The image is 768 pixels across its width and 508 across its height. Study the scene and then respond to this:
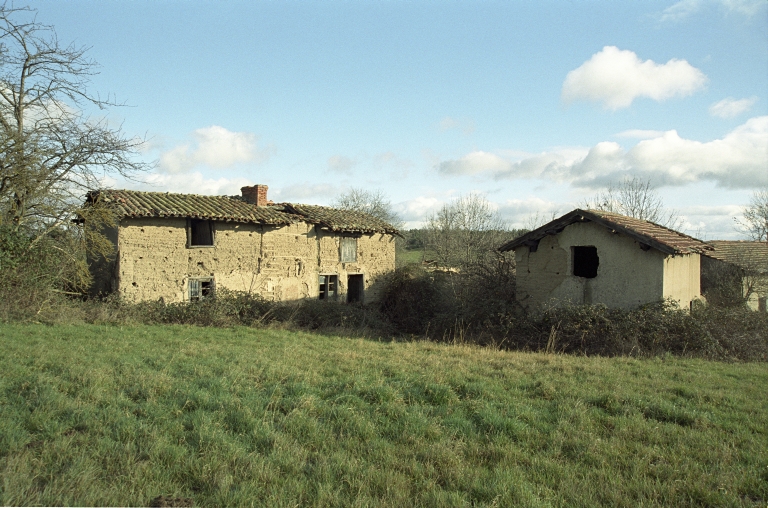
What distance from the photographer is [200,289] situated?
17328mm

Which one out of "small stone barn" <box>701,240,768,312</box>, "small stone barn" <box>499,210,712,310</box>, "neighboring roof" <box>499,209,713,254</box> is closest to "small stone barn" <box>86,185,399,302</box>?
"neighboring roof" <box>499,209,713,254</box>

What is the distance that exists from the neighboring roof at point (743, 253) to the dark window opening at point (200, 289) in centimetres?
1974

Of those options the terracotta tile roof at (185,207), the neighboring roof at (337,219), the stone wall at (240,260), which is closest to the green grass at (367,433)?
the stone wall at (240,260)

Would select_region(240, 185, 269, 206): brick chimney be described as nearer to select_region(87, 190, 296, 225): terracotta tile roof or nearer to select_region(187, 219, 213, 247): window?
select_region(87, 190, 296, 225): terracotta tile roof

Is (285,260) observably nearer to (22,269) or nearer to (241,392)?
(22,269)

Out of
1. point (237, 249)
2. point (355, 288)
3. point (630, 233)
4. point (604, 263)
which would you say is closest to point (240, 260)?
point (237, 249)

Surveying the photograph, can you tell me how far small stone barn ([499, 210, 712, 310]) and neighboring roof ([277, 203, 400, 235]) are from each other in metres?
7.27

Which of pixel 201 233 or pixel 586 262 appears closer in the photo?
pixel 586 262

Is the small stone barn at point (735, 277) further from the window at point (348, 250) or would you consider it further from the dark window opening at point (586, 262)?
the window at point (348, 250)

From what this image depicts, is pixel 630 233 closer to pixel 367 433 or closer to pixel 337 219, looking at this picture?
pixel 367 433

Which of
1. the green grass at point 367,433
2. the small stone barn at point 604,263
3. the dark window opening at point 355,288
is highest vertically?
the small stone barn at point 604,263

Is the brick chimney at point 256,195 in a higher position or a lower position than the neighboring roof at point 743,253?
higher

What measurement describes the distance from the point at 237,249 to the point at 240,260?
446 mm

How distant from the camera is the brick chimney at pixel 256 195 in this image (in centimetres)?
2047
